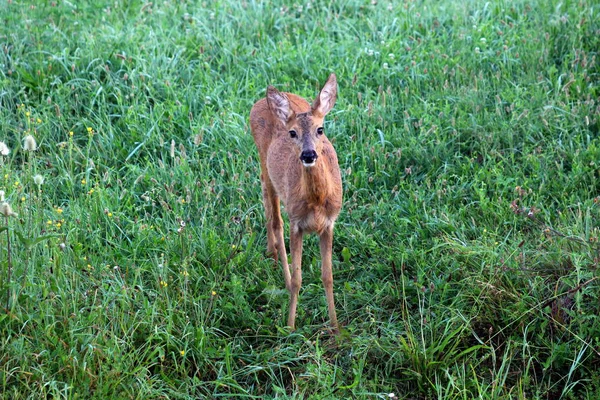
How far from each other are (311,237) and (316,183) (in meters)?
0.96

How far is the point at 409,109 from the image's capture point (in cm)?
666

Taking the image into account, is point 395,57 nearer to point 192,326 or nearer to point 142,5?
point 142,5

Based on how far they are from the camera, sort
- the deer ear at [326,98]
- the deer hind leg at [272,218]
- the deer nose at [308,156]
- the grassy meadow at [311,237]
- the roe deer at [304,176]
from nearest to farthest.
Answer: the grassy meadow at [311,237], the deer nose at [308,156], the roe deer at [304,176], the deer ear at [326,98], the deer hind leg at [272,218]

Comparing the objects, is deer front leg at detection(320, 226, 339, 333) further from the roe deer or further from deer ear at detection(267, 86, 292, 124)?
deer ear at detection(267, 86, 292, 124)

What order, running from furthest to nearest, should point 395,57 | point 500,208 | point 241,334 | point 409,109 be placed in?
point 395,57 → point 409,109 → point 500,208 → point 241,334

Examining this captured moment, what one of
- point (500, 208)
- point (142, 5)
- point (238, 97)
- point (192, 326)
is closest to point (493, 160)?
point (500, 208)

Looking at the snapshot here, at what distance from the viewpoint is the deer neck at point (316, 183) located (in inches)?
192

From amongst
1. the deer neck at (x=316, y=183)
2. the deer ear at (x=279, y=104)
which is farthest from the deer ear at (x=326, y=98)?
the deer neck at (x=316, y=183)

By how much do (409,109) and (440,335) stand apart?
2411mm

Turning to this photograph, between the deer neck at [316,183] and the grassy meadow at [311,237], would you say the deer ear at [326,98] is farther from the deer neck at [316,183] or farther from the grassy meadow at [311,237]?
the grassy meadow at [311,237]

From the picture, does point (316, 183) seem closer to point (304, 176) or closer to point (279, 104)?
point (304, 176)

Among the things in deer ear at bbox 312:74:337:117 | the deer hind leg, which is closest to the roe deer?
deer ear at bbox 312:74:337:117

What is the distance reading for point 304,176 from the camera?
491 cm

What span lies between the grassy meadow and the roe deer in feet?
0.82
